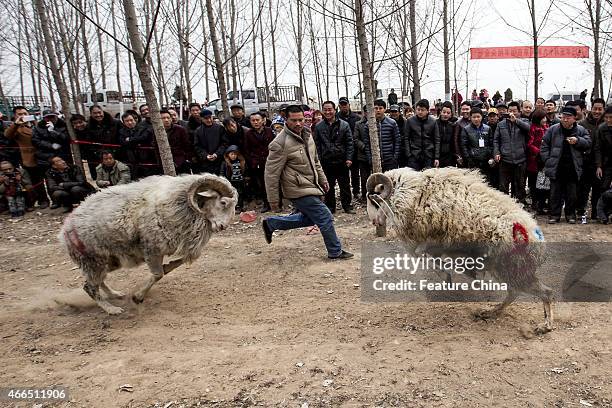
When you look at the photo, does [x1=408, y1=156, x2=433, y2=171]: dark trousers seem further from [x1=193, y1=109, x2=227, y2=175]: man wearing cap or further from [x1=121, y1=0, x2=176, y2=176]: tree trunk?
[x1=121, y1=0, x2=176, y2=176]: tree trunk

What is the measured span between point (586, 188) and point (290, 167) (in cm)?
538

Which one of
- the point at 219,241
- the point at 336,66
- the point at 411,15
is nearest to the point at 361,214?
the point at 219,241

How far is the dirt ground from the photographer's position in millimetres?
3271

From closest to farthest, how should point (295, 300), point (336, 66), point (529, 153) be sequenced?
point (295, 300)
point (529, 153)
point (336, 66)

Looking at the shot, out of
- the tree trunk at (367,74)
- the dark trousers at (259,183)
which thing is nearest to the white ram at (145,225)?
the tree trunk at (367,74)

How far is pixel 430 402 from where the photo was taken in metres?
3.13

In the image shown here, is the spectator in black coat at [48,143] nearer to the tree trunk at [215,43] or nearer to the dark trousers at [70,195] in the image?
the dark trousers at [70,195]

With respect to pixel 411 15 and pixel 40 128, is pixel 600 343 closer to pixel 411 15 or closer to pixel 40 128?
pixel 411 15

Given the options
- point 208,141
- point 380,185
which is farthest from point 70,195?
point 380,185

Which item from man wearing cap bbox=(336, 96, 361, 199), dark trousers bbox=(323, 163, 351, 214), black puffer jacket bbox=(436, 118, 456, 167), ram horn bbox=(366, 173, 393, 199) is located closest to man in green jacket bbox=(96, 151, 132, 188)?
dark trousers bbox=(323, 163, 351, 214)

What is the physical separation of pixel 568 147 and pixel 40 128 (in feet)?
34.9

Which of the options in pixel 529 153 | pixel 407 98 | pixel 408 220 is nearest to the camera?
pixel 408 220

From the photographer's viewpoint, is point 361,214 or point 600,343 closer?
point 600,343

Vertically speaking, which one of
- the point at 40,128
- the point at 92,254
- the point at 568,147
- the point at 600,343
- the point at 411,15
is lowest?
the point at 600,343
